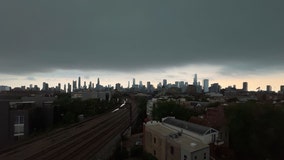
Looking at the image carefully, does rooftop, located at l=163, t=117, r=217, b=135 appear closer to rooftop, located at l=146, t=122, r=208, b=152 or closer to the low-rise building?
the low-rise building

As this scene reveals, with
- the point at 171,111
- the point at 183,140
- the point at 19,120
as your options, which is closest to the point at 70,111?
the point at 19,120

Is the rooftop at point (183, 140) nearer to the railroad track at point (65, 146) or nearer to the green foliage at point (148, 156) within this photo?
the green foliage at point (148, 156)

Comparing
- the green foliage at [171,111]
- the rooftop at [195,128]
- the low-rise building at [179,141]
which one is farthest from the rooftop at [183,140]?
the green foliage at [171,111]

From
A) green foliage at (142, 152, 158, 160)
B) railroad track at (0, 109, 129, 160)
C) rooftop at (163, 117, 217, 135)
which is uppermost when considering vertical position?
rooftop at (163, 117, 217, 135)

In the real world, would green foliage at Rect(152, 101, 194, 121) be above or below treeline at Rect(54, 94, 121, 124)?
above

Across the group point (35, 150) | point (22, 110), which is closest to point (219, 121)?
point (35, 150)

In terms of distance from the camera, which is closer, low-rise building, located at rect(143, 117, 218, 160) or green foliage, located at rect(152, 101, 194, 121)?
low-rise building, located at rect(143, 117, 218, 160)

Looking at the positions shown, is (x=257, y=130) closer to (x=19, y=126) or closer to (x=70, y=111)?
(x=19, y=126)

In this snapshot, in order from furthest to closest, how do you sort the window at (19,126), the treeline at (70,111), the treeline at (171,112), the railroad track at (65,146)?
the treeline at (70,111)
the treeline at (171,112)
the window at (19,126)
the railroad track at (65,146)

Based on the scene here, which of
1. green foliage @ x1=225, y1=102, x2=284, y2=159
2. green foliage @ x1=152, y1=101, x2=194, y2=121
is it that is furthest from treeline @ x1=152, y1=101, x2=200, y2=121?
green foliage @ x1=225, y1=102, x2=284, y2=159
